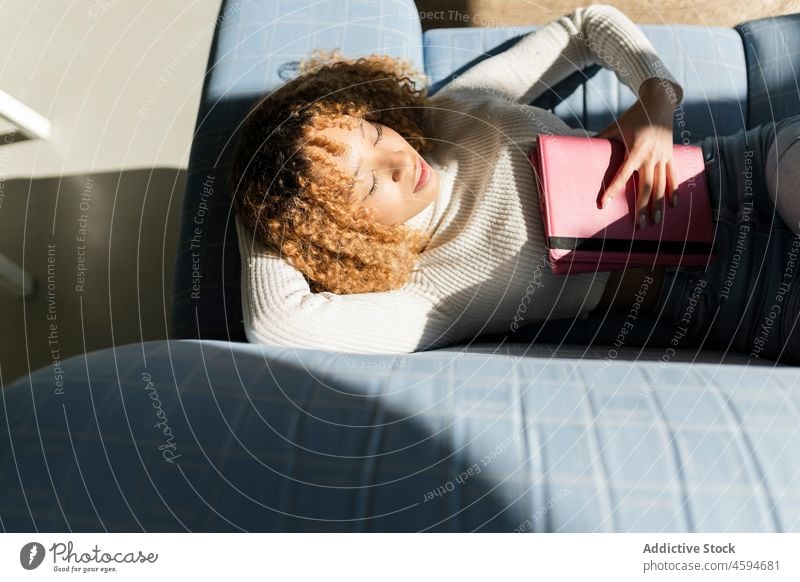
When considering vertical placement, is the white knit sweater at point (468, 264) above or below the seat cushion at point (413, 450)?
above

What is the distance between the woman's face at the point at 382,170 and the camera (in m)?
0.61

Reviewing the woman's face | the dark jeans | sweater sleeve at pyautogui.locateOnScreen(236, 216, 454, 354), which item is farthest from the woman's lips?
the dark jeans

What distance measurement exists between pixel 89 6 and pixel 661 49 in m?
1.25

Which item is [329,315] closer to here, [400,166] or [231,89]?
[400,166]

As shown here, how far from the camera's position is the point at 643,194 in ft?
2.04

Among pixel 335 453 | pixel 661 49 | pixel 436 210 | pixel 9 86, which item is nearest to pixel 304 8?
pixel 436 210

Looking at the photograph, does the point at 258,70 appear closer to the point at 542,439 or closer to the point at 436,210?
the point at 436,210

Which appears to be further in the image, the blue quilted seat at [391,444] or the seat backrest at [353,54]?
the seat backrest at [353,54]

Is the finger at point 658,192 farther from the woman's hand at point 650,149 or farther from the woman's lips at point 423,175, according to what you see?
the woman's lips at point 423,175

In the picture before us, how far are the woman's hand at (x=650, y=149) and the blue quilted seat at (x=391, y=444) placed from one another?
9.6 inches

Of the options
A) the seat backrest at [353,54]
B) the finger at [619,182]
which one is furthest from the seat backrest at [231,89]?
the finger at [619,182]

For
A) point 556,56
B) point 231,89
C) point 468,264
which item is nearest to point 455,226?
point 468,264

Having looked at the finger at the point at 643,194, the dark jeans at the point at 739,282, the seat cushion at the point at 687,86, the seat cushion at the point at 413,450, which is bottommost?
the seat cushion at the point at 413,450

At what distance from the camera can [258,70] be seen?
81 cm
